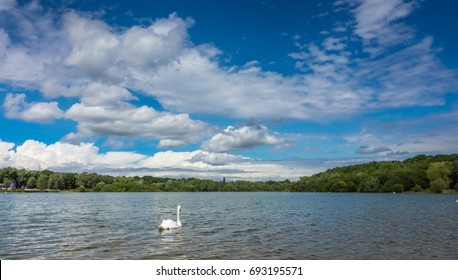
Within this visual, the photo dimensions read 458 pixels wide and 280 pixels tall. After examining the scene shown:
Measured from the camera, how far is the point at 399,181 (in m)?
176

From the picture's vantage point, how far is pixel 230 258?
75.6 feet

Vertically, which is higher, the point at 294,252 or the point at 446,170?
the point at 446,170

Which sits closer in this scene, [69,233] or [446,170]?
[69,233]

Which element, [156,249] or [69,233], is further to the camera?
[69,233]

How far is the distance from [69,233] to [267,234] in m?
16.3

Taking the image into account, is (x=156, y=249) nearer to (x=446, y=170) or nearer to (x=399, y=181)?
(x=446, y=170)

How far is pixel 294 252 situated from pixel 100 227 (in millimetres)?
20683

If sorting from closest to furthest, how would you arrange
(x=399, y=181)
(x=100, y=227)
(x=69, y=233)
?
1. (x=69, y=233)
2. (x=100, y=227)
3. (x=399, y=181)

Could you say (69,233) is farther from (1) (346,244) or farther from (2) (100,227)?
(1) (346,244)
